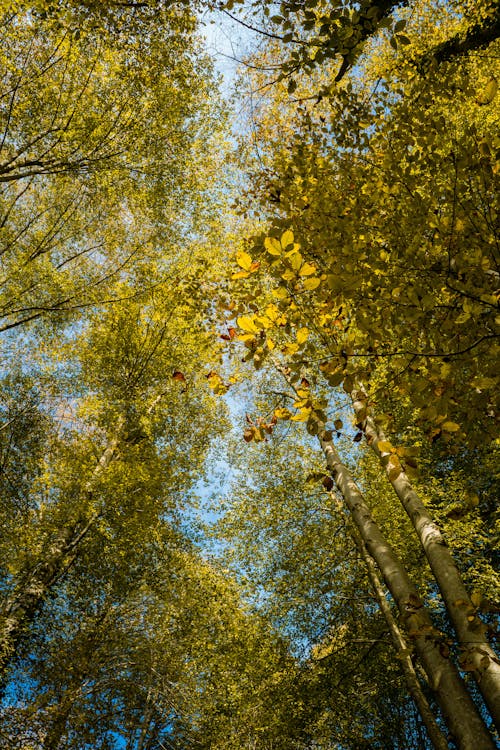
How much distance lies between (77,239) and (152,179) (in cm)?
291

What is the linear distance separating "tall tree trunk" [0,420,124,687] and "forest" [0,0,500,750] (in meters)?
0.06

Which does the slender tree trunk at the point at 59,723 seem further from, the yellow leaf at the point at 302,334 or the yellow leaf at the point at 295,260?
the yellow leaf at the point at 295,260

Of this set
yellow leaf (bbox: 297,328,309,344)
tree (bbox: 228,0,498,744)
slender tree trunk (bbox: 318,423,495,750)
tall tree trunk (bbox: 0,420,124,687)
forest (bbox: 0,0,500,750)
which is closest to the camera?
yellow leaf (bbox: 297,328,309,344)

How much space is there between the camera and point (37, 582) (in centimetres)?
743

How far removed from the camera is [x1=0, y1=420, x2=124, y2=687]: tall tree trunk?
22.0 ft

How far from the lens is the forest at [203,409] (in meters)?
4.49

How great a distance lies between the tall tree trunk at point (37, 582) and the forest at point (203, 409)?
56mm

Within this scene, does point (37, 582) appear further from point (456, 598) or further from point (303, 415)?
point (303, 415)

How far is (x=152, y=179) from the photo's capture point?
822 cm

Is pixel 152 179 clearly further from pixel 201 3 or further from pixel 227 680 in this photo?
pixel 227 680

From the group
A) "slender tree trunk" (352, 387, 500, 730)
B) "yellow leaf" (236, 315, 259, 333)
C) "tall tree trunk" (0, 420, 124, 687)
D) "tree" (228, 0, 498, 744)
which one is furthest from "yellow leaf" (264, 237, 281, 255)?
"tall tree trunk" (0, 420, 124, 687)

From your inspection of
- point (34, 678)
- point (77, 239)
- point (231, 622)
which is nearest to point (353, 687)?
point (231, 622)

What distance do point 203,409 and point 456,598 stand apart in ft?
34.3

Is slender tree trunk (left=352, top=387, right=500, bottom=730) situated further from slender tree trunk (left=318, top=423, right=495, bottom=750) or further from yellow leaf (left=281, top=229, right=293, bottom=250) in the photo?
yellow leaf (left=281, top=229, right=293, bottom=250)
